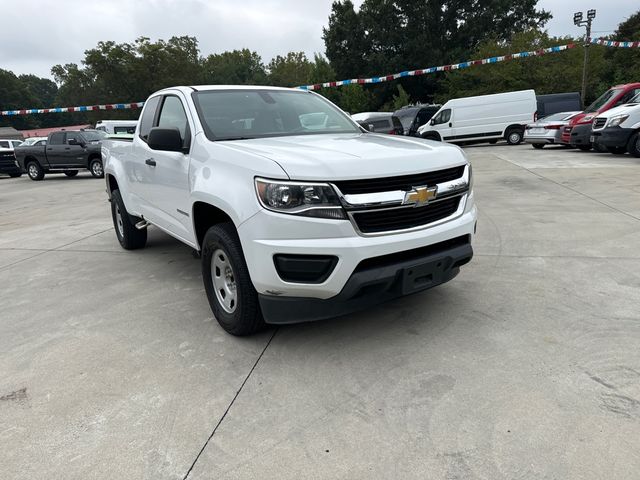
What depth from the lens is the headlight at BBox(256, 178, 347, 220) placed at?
2666 mm

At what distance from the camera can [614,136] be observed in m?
12.1

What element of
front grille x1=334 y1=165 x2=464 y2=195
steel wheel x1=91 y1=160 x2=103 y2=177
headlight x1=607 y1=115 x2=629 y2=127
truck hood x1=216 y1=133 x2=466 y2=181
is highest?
truck hood x1=216 y1=133 x2=466 y2=181

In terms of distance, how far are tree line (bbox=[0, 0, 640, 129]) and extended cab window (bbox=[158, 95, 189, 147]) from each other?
29889 mm

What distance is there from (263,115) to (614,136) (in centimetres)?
1157

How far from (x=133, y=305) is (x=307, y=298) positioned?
2.00 meters

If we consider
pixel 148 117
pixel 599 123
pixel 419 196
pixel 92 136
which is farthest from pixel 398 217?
pixel 92 136

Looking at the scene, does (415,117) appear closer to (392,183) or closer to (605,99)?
(605,99)

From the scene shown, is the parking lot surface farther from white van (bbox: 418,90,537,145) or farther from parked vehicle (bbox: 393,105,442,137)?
parked vehicle (bbox: 393,105,442,137)

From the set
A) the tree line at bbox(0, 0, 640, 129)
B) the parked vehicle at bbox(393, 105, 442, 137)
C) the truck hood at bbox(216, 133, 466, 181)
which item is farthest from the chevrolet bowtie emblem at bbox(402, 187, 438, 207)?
the tree line at bbox(0, 0, 640, 129)

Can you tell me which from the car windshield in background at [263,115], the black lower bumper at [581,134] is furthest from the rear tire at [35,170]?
the black lower bumper at [581,134]

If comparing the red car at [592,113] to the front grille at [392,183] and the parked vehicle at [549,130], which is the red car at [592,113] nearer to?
the parked vehicle at [549,130]

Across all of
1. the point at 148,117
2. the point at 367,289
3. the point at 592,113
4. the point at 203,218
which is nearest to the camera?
the point at 367,289

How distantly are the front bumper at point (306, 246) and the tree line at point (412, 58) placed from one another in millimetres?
31073

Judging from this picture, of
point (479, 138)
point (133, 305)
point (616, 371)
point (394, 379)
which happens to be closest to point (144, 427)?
point (394, 379)
